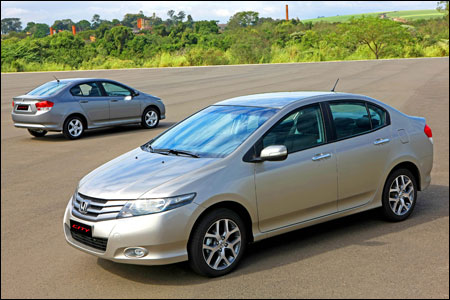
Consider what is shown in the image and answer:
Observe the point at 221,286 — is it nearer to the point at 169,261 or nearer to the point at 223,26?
the point at 169,261

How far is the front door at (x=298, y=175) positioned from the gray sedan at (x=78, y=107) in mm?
9623

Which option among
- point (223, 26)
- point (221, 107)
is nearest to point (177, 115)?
point (221, 107)

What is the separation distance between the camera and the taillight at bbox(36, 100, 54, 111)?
14.6m

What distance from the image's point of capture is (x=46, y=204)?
8148 millimetres

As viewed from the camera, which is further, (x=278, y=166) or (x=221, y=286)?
(x=278, y=166)

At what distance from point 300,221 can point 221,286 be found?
123 cm

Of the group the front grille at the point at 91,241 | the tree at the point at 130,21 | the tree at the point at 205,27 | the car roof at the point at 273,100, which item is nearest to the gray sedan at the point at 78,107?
the car roof at the point at 273,100

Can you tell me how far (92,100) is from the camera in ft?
50.2

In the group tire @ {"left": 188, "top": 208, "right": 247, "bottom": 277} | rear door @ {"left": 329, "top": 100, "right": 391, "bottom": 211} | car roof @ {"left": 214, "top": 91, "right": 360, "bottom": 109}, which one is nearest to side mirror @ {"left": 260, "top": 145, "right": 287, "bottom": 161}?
tire @ {"left": 188, "top": 208, "right": 247, "bottom": 277}

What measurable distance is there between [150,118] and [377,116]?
33.8 ft

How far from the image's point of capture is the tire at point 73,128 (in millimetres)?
14742

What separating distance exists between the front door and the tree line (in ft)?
131

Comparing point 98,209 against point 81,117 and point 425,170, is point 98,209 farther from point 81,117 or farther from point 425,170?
point 81,117

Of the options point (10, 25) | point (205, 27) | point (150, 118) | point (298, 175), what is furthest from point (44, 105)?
point (10, 25)
